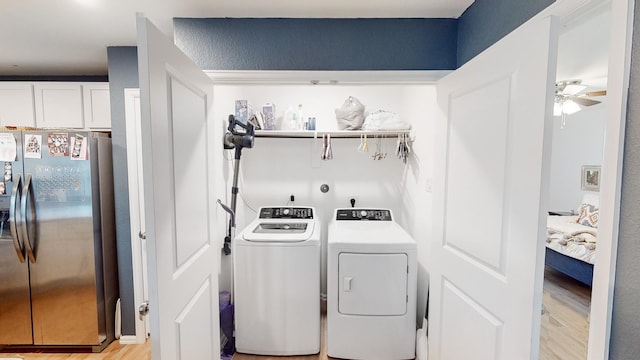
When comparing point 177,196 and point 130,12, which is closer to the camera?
point 177,196

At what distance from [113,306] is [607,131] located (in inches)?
122

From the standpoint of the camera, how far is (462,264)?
4.09 ft

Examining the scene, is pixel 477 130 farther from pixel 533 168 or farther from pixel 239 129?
pixel 239 129

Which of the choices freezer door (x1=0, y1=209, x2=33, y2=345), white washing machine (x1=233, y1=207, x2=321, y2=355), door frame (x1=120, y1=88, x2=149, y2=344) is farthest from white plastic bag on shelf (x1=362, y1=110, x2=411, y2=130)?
freezer door (x1=0, y1=209, x2=33, y2=345)

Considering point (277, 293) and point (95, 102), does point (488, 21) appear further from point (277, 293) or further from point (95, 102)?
point (95, 102)

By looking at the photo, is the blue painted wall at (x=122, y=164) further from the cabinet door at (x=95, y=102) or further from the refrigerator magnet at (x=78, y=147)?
the cabinet door at (x=95, y=102)

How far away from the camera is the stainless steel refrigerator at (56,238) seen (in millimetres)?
1912

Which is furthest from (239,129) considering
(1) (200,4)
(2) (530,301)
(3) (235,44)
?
(2) (530,301)

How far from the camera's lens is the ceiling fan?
1.03 metres

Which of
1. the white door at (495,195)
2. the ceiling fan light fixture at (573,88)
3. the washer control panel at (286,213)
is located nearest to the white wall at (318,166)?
the washer control panel at (286,213)

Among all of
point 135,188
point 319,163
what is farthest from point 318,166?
point 135,188

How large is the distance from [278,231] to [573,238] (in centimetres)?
175

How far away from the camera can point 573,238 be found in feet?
3.80

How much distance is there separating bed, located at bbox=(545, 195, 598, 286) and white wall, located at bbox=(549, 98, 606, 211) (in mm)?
62
